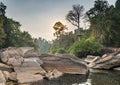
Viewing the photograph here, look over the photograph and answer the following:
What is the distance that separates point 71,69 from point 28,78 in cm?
1063

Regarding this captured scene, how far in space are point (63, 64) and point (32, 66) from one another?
20.9ft

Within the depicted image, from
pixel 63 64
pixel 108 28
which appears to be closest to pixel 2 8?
pixel 108 28

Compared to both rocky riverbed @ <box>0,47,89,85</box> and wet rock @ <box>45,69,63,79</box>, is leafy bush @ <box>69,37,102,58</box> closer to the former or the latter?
rocky riverbed @ <box>0,47,89,85</box>

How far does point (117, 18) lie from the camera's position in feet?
292

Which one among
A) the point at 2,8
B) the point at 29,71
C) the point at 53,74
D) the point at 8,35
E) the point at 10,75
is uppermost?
the point at 2,8

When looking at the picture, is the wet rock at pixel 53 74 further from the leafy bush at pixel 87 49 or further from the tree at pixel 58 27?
the tree at pixel 58 27

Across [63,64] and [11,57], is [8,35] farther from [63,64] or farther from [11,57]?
[63,64]

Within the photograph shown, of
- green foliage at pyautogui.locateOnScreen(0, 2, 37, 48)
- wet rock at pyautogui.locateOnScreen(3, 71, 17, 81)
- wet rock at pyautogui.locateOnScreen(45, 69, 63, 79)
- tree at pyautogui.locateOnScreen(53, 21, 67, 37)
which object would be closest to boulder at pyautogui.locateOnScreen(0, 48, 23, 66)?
wet rock at pyautogui.locateOnScreen(3, 71, 17, 81)

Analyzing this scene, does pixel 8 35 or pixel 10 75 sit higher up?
pixel 8 35

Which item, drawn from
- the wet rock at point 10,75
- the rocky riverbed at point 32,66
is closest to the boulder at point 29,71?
the rocky riverbed at point 32,66

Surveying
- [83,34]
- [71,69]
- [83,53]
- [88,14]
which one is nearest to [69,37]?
[83,34]

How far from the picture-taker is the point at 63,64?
150ft

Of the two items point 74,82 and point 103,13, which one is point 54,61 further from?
point 103,13

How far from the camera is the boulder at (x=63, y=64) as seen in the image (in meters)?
45.0
